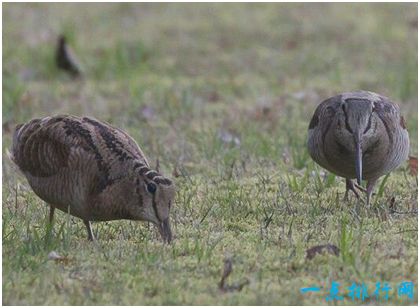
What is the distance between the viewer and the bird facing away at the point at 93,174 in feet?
18.5

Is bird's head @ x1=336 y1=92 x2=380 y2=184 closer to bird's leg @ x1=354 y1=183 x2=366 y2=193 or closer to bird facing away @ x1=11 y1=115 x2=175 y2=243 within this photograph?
bird's leg @ x1=354 y1=183 x2=366 y2=193

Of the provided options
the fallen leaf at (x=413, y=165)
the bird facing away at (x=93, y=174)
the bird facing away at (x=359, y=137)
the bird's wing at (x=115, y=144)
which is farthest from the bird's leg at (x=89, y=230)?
the fallen leaf at (x=413, y=165)

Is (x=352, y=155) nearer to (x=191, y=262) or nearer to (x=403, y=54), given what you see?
(x=191, y=262)

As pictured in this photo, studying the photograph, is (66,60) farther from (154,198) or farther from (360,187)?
(154,198)

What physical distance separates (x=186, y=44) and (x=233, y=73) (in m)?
1.10

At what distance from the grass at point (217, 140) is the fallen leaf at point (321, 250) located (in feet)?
0.20

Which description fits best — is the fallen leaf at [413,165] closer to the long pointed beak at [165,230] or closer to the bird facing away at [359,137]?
the bird facing away at [359,137]

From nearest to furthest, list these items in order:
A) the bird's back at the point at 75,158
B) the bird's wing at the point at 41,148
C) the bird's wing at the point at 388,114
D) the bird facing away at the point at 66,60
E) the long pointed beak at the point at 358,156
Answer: the bird's back at the point at 75,158
the bird's wing at the point at 41,148
the long pointed beak at the point at 358,156
the bird's wing at the point at 388,114
the bird facing away at the point at 66,60

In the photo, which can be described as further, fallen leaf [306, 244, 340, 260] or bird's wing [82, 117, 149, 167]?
bird's wing [82, 117, 149, 167]

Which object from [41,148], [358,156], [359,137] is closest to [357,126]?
[359,137]

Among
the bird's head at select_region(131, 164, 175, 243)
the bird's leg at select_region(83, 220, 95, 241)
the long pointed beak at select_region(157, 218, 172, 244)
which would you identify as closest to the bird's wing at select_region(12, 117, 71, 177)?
the bird's leg at select_region(83, 220, 95, 241)

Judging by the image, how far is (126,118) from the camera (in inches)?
397

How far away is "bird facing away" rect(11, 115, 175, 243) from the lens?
5629 millimetres

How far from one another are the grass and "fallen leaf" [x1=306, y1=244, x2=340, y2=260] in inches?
2.4
